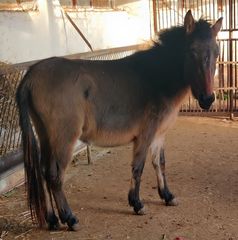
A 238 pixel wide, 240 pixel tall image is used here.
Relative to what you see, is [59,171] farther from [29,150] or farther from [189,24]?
[189,24]

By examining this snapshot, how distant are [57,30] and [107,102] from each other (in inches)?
134

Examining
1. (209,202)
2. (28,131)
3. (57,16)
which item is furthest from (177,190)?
(57,16)

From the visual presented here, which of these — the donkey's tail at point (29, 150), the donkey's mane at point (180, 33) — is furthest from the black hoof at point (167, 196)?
the donkey's mane at point (180, 33)

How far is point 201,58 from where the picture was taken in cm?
385

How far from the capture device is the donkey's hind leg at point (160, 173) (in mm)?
4383

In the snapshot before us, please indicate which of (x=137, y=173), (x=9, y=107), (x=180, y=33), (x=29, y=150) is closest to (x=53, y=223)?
(x=29, y=150)

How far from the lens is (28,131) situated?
→ 3.65 m

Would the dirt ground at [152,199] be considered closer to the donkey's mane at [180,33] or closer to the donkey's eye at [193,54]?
the donkey's eye at [193,54]

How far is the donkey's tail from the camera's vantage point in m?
3.64

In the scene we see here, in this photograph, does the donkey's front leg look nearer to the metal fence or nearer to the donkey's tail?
the donkey's tail

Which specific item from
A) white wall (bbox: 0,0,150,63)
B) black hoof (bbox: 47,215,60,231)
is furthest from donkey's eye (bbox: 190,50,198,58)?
white wall (bbox: 0,0,150,63)

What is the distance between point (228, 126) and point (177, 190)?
3371 mm

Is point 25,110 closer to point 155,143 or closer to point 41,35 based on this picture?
point 155,143

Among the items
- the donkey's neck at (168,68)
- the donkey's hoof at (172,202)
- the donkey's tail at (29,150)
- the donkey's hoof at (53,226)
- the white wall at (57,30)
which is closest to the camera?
the donkey's tail at (29,150)
